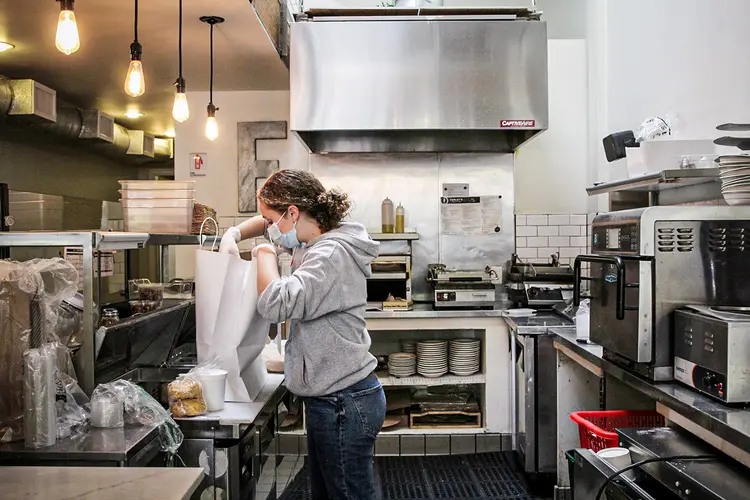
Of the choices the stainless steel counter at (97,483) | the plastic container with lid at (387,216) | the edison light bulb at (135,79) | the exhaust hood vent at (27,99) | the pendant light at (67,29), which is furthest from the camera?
the exhaust hood vent at (27,99)

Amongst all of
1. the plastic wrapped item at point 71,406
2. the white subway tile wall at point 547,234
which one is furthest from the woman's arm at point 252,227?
the white subway tile wall at point 547,234

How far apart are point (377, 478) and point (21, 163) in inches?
205

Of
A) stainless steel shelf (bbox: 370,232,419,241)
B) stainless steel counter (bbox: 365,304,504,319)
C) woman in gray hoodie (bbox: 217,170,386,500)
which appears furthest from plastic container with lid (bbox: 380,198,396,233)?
woman in gray hoodie (bbox: 217,170,386,500)

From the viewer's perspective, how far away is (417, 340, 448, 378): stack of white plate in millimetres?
4504

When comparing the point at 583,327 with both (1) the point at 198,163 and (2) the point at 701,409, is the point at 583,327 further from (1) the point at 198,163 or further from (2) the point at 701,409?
(1) the point at 198,163

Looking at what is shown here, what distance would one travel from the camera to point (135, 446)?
192 cm

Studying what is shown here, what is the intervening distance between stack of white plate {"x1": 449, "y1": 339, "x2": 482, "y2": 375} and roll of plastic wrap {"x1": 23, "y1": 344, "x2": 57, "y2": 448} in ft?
9.91

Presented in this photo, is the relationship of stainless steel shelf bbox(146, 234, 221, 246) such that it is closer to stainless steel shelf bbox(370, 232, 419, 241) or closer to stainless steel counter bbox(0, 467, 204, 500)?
stainless steel counter bbox(0, 467, 204, 500)

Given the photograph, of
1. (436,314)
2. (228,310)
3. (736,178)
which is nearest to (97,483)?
(228,310)

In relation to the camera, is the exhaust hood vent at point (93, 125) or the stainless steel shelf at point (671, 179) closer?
the stainless steel shelf at point (671, 179)

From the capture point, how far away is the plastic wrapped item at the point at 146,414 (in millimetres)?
2100

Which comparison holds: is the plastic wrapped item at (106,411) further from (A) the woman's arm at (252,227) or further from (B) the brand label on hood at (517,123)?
(B) the brand label on hood at (517,123)

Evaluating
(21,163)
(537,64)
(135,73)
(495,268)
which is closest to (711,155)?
(537,64)

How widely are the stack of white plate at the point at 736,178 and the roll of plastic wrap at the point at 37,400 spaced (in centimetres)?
244
